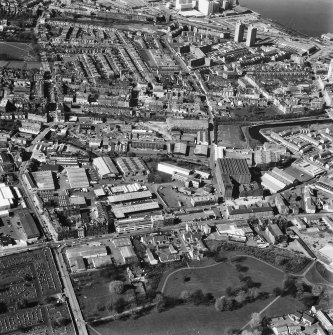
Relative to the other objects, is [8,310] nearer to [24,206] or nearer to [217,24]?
[24,206]

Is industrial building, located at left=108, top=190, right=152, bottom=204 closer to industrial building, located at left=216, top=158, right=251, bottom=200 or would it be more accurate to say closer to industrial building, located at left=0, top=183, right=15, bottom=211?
industrial building, located at left=216, top=158, right=251, bottom=200

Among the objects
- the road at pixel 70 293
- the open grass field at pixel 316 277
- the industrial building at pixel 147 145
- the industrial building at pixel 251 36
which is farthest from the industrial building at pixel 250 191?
the industrial building at pixel 251 36

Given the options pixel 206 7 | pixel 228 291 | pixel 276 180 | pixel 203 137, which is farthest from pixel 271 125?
pixel 206 7

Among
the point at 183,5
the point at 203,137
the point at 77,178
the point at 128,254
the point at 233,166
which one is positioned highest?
the point at 183,5

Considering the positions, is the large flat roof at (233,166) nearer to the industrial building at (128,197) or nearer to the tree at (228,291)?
the industrial building at (128,197)

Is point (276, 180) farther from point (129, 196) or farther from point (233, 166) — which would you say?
point (129, 196)

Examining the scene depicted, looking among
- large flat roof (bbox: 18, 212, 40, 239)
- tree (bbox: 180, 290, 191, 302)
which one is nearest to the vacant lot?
tree (bbox: 180, 290, 191, 302)
